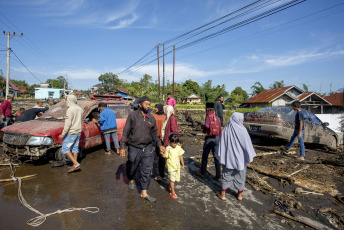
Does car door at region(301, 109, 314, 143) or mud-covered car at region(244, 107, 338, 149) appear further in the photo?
car door at region(301, 109, 314, 143)

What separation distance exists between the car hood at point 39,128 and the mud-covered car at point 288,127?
24.8 feet

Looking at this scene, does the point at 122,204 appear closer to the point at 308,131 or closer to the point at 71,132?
the point at 71,132

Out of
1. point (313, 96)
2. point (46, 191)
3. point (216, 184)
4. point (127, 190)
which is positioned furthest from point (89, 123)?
point (313, 96)

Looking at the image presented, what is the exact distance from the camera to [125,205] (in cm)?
360

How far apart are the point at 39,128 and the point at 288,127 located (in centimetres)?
869

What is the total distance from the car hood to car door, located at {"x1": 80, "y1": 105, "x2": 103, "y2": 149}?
0.71 metres

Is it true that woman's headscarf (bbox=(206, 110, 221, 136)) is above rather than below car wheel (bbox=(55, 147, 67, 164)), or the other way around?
above

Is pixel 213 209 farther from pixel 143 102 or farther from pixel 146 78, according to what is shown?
pixel 146 78

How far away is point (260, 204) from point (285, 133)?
5.01 m

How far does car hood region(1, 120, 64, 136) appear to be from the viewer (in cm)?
527

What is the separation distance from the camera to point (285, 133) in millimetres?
7773

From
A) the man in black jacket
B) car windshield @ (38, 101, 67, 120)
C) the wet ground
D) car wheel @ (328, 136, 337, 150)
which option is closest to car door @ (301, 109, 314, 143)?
car wheel @ (328, 136, 337, 150)

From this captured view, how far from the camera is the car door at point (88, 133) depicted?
6.34 metres

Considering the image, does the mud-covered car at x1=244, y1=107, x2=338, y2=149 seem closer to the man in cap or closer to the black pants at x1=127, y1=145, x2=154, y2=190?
the black pants at x1=127, y1=145, x2=154, y2=190
